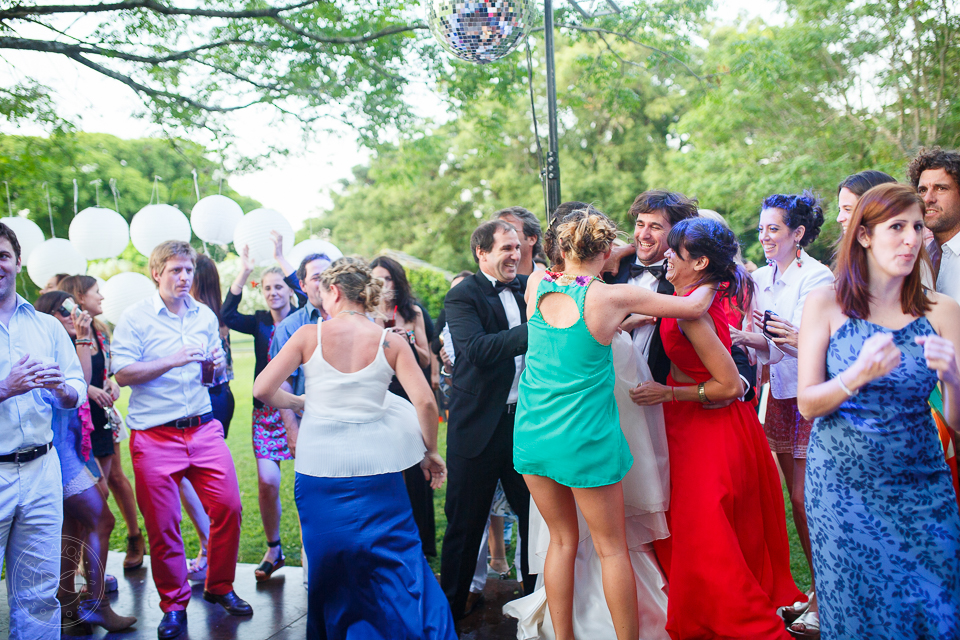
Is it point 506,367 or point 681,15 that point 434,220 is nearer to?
point 681,15

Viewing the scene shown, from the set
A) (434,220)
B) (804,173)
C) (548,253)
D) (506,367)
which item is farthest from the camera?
(434,220)

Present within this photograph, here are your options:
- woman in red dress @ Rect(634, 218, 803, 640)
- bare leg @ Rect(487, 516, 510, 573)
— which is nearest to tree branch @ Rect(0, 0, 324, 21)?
woman in red dress @ Rect(634, 218, 803, 640)

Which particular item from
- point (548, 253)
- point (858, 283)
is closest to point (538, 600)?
point (548, 253)

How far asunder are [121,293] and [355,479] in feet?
14.2

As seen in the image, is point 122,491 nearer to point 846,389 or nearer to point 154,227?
point 154,227

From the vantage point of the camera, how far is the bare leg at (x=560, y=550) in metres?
2.93

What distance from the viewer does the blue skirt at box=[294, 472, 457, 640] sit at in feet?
9.95

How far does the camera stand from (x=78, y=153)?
260 inches

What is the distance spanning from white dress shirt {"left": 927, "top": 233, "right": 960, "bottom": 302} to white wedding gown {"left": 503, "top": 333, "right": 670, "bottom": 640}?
1.32 meters

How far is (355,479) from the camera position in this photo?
Answer: 3.10m

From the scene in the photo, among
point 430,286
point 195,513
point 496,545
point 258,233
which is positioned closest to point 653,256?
point 496,545

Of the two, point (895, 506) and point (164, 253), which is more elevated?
point (164, 253)

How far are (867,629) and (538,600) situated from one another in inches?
59.1

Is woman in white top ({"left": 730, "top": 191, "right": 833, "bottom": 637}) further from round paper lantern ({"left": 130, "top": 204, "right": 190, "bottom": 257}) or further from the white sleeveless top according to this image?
round paper lantern ({"left": 130, "top": 204, "right": 190, "bottom": 257})
